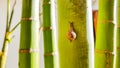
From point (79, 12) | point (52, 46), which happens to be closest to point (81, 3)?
point (79, 12)

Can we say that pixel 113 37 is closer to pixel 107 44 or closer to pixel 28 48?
pixel 107 44
